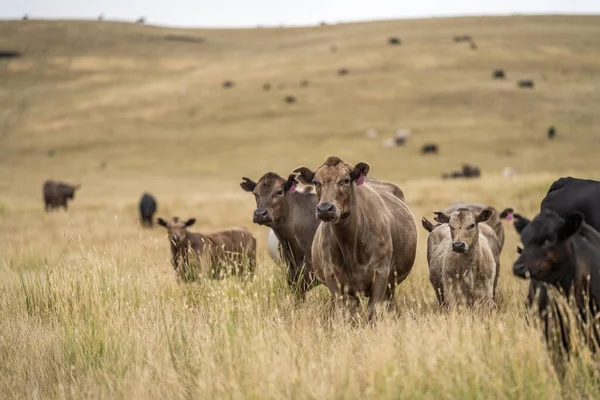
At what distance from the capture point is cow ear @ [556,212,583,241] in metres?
5.28

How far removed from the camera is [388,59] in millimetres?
82000

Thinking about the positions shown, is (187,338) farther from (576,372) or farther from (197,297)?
(576,372)

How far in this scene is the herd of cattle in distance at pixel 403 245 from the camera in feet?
18.0

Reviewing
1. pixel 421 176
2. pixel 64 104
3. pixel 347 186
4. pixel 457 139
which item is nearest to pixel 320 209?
pixel 347 186

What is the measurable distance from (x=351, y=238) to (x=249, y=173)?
4427 centimetres

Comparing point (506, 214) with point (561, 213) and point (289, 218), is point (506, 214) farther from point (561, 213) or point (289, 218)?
point (561, 213)

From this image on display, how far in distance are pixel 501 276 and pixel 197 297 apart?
17.1ft

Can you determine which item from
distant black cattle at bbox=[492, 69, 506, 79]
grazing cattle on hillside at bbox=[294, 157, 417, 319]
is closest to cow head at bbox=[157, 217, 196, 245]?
grazing cattle on hillside at bbox=[294, 157, 417, 319]

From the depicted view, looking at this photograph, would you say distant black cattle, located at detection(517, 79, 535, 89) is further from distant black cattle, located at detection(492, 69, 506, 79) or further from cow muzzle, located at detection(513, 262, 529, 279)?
cow muzzle, located at detection(513, 262, 529, 279)

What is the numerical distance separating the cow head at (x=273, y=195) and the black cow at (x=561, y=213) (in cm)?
354

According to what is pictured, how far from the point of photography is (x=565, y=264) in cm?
550

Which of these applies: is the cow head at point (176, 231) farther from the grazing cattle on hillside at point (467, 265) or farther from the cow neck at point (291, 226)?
the grazing cattle on hillside at point (467, 265)

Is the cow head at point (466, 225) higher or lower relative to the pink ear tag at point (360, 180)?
lower

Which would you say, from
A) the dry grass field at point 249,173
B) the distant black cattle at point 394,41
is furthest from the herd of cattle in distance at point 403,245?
the distant black cattle at point 394,41
